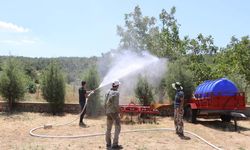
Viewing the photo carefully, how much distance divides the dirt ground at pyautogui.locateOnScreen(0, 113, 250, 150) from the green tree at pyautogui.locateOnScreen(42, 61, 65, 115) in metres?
2.10

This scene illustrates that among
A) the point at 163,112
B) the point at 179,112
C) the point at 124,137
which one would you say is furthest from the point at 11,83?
the point at 179,112

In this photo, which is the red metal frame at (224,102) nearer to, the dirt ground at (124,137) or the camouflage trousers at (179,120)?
the dirt ground at (124,137)

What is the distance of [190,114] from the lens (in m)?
18.0

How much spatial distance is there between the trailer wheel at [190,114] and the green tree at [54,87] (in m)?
6.65

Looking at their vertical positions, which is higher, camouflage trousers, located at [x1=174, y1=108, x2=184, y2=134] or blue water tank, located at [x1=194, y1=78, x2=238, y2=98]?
blue water tank, located at [x1=194, y1=78, x2=238, y2=98]

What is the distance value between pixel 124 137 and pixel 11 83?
10.2 m

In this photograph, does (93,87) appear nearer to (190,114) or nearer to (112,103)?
(190,114)

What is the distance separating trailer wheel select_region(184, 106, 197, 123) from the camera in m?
17.6

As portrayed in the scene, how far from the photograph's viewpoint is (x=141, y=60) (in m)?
24.1

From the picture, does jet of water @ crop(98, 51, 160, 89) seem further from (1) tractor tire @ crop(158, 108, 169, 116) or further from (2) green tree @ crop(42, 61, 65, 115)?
(1) tractor tire @ crop(158, 108, 169, 116)

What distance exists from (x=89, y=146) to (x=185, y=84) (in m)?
9.79

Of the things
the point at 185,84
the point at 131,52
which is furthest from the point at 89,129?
the point at 131,52

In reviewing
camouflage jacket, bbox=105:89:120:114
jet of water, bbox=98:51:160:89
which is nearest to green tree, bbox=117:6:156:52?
jet of water, bbox=98:51:160:89

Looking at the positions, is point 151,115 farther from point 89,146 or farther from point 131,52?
point 131,52
